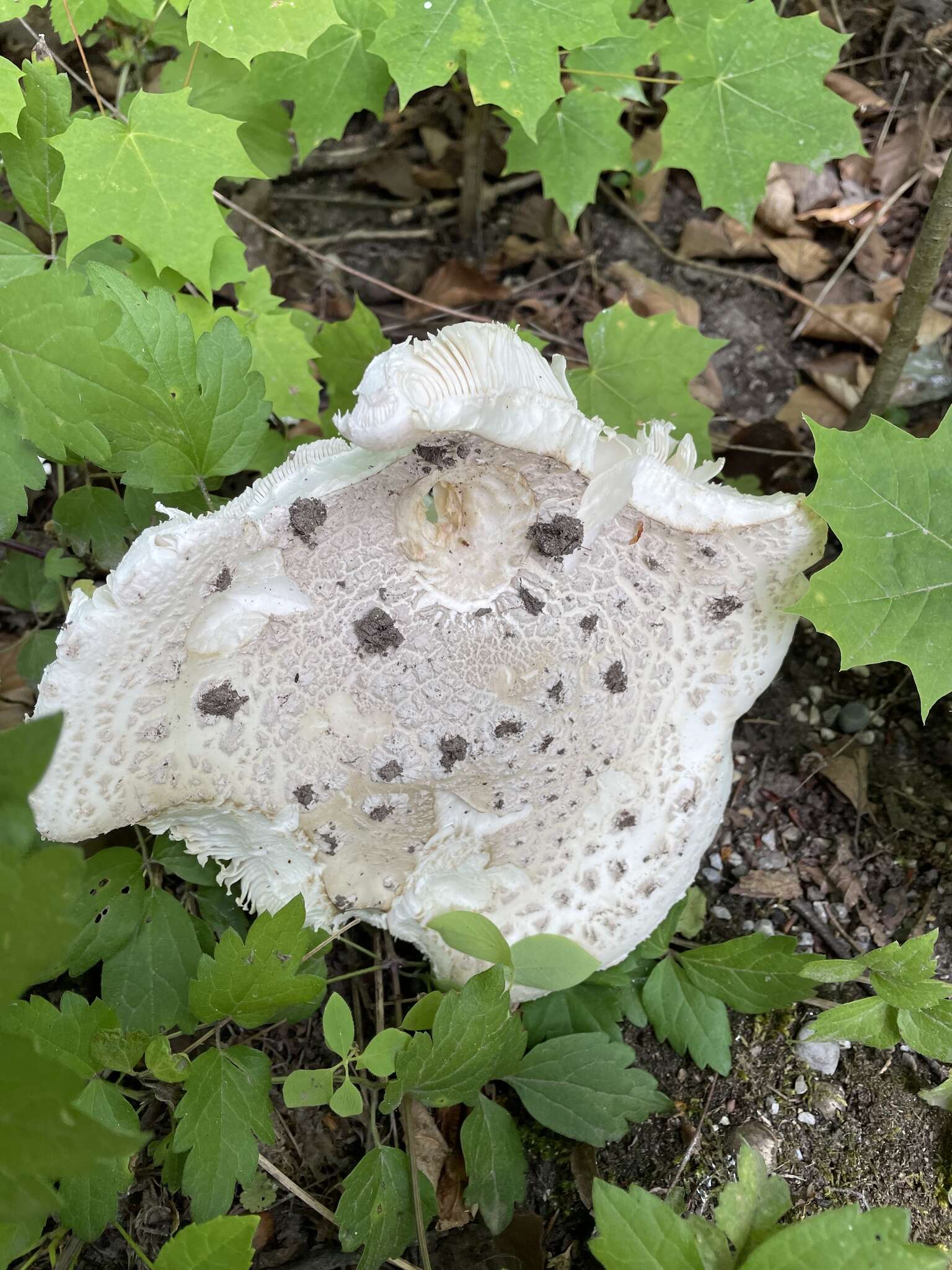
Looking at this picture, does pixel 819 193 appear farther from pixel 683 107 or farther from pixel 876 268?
pixel 683 107

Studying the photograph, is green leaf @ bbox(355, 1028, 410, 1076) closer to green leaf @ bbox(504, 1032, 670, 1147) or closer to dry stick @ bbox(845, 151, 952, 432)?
green leaf @ bbox(504, 1032, 670, 1147)

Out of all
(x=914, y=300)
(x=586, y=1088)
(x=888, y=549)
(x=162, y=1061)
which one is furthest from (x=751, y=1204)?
(x=914, y=300)

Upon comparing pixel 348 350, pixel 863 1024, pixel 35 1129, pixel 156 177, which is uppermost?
pixel 156 177

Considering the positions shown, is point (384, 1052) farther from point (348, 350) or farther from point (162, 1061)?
point (348, 350)

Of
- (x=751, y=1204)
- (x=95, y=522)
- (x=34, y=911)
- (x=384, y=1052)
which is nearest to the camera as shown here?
(x=34, y=911)

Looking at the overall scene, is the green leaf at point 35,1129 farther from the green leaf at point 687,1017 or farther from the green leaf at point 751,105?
the green leaf at point 751,105
